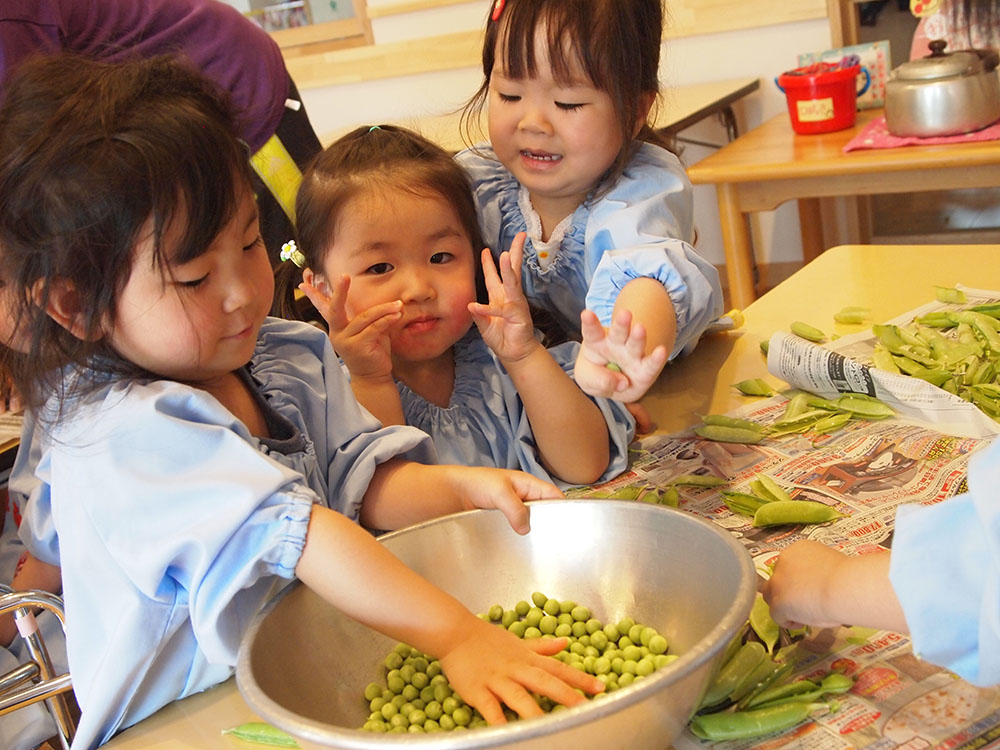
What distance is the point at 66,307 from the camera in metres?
0.87

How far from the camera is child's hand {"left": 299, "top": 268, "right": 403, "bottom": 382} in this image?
4.09 ft

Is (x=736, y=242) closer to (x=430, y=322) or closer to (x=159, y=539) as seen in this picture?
(x=430, y=322)

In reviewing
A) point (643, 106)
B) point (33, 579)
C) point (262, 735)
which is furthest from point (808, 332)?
point (33, 579)

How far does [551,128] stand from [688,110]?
1.93 m

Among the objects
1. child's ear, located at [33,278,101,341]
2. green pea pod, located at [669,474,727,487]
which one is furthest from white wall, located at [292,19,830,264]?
child's ear, located at [33,278,101,341]

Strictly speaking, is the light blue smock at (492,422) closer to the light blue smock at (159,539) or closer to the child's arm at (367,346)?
the child's arm at (367,346)

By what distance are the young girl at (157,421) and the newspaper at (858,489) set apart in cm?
21

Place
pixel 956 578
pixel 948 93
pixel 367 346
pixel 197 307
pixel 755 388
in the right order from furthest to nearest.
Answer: pixel 948 93
pixel 755 388
pixel 367 346
pixel 197 307
pixel 956 578

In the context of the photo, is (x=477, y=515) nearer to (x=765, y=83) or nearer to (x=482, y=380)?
(x=482, y=380)

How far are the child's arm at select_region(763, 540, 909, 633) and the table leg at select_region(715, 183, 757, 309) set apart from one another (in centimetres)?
199

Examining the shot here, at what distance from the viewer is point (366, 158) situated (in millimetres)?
1350

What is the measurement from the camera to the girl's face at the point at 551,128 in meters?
1.29

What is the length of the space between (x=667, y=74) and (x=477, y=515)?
121 inches

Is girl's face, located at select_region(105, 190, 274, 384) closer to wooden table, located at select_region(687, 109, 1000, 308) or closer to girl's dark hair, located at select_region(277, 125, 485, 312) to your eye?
girl's dark hair, located at select_region(277, 125, 485, 312)
